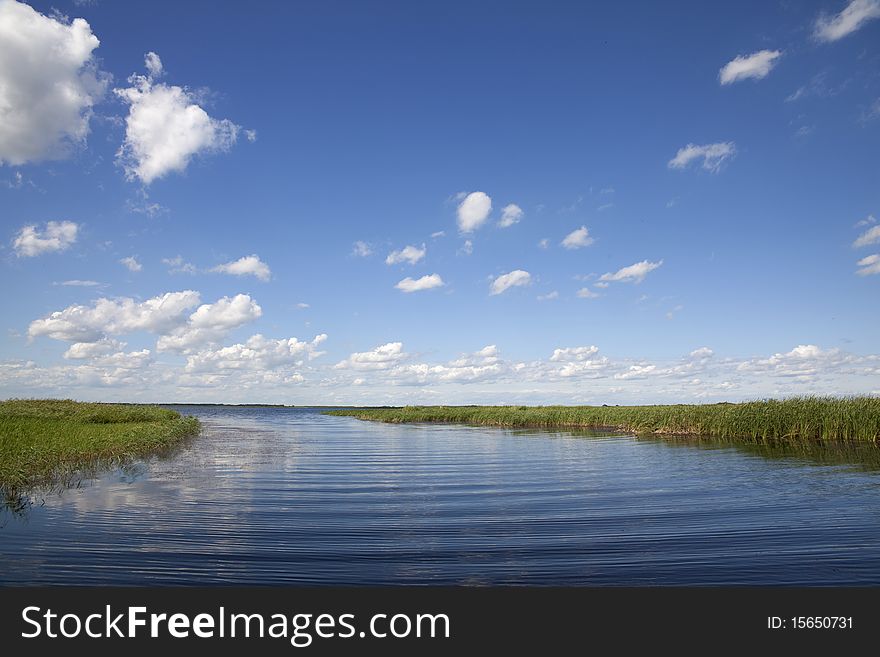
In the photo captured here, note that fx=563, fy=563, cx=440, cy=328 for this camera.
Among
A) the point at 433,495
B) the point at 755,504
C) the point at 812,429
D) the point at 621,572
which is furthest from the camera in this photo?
the point at 812,429

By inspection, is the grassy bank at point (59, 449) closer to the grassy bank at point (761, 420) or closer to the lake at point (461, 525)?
the lake at point (461, 525)

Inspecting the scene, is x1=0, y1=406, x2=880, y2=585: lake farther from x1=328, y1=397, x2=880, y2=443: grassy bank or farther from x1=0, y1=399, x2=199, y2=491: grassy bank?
x1=328, y1=397, x2=880, y2=443: grassy bank

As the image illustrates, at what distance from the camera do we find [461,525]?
48.6 ft

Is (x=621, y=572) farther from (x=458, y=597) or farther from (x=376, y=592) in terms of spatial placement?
(x=376, y=592)

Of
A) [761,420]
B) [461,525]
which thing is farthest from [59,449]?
[761,420]

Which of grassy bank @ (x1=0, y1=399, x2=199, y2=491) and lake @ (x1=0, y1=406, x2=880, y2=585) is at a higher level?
grassy bank @ (x1=0, y1=399, x2=199, y2=491)

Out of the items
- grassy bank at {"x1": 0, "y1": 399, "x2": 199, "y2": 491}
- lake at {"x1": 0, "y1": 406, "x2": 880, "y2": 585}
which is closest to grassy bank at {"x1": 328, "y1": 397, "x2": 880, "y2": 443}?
lake at {"x1": 0, "y1": 406, "x2": 880, "y2": 585}

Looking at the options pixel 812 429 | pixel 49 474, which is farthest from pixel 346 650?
pixel 812 429

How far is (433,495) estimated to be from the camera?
64.5 feet

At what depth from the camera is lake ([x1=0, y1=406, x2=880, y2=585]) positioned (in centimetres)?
1049

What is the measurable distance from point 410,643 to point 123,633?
158 inches

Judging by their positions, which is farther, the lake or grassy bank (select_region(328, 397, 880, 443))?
grassy bank (select_region(328, 397, 880, 443))

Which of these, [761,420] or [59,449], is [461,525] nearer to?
[59,449]

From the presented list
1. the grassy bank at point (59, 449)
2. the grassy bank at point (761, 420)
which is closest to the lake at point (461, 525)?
the grassy bank at point (59, 449)
